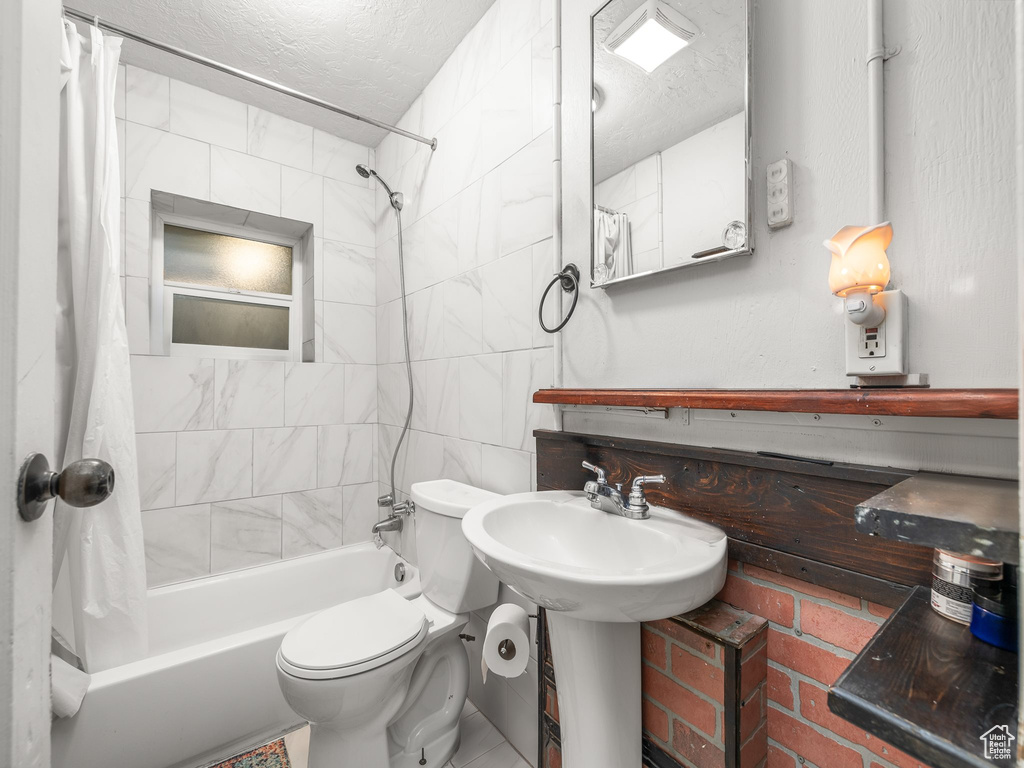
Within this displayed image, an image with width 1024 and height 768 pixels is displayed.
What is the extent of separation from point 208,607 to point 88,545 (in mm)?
708

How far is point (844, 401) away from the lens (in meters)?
0.67

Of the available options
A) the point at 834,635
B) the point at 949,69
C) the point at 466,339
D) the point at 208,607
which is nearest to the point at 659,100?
the point at 949,69

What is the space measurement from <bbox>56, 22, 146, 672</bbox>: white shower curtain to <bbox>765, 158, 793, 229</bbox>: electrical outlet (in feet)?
5.78

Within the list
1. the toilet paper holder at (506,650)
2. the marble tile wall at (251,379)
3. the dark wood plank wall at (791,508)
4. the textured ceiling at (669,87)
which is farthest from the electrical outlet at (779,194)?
the marble tile wall at (251,379)

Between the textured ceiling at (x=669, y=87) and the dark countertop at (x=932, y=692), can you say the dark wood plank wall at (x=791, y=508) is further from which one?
the textured ceiling at (x=669, y=87)

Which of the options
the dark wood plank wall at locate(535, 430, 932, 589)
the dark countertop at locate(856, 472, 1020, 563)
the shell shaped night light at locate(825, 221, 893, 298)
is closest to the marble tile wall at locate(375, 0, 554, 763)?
the dark wood plank wall at locate(535, 430, 932, 589)

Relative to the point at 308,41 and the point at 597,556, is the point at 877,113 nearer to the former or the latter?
the point at 597,556

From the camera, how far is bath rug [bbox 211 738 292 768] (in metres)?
1.41

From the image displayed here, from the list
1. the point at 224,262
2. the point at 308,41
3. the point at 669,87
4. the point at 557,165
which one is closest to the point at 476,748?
the point at 557,165

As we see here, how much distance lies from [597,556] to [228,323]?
2098 mm

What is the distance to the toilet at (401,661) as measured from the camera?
45.1 inches

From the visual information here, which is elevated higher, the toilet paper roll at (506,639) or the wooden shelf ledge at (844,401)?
the wooden shelf ledge at (844,401)

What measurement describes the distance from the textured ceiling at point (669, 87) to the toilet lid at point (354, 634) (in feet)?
4.54

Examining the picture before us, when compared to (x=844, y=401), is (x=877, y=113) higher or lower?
higher
